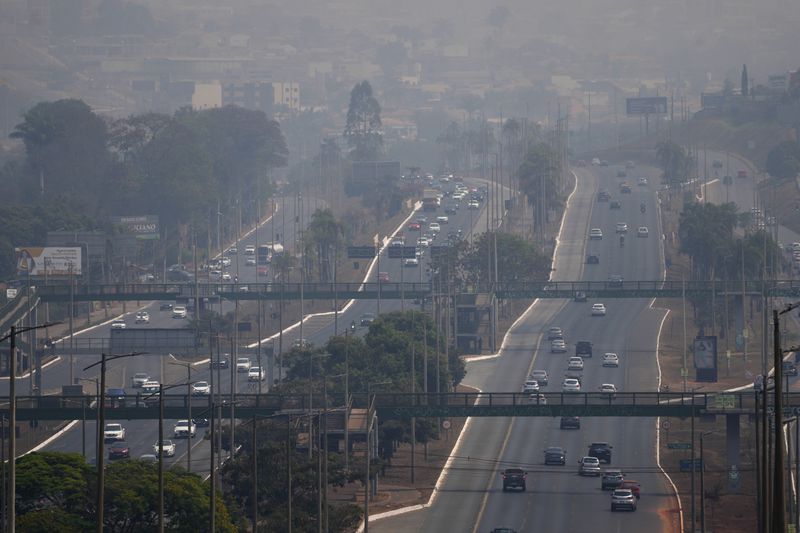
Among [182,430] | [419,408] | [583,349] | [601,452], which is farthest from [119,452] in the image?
[583,349]

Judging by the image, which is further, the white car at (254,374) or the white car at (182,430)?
the white car at (254,374)

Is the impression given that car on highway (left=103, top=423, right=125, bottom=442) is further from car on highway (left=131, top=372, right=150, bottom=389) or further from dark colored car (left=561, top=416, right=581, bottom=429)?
dark colored car (left=561, top=416, right=581, bottom=429)

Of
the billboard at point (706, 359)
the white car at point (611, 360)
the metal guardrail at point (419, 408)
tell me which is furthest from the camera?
the white car at point (611, 360)

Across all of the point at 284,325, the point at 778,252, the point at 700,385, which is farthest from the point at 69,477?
the point at 778,252

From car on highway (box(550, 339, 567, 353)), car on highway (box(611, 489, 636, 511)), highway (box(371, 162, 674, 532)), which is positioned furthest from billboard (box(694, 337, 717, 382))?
car on highway (box(611, 489, 636, 511))

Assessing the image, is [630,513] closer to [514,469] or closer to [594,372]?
[514,469]

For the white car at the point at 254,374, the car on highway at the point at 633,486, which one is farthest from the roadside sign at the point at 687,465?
the white car at the point at 254,374

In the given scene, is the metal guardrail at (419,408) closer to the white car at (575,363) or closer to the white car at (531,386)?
the white car at (531,386)
